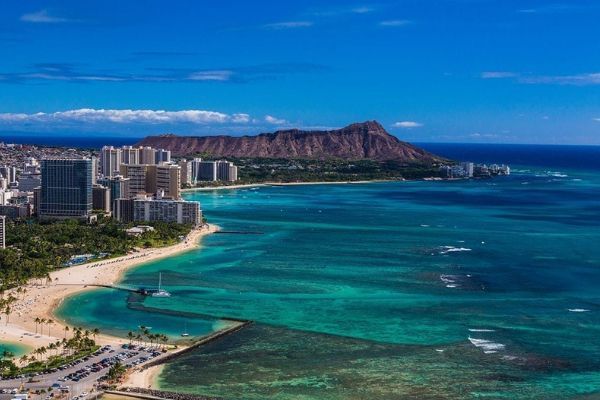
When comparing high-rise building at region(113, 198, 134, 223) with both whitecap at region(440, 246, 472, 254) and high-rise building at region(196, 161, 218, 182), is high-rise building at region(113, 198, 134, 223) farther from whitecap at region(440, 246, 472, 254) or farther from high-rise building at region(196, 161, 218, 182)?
high-rise building at region(196, 161, 218, 182)

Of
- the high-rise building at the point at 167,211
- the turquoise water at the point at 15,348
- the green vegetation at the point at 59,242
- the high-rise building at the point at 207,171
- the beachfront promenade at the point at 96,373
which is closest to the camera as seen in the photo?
Answer: the beachfront promenade at the point at 96,373

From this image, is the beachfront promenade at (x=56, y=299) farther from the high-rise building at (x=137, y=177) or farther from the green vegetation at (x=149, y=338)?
the high-rise building at (x=137, y=177)

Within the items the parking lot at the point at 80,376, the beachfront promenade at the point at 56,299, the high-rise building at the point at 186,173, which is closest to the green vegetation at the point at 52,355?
the parking lot at the point at 80,376

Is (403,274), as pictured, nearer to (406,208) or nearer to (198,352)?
(198,352)

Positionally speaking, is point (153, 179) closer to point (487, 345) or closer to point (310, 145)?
point (487, 345)

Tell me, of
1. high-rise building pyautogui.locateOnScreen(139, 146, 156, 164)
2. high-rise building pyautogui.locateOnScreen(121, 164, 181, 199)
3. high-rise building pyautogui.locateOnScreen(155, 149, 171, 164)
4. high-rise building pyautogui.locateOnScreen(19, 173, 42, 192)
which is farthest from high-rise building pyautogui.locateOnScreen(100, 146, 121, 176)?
high-rise building pyautogui.locateOnScreen(121, 164, 181, 199)

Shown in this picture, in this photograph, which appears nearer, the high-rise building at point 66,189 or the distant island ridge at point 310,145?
the high-rise building at point 66,189
